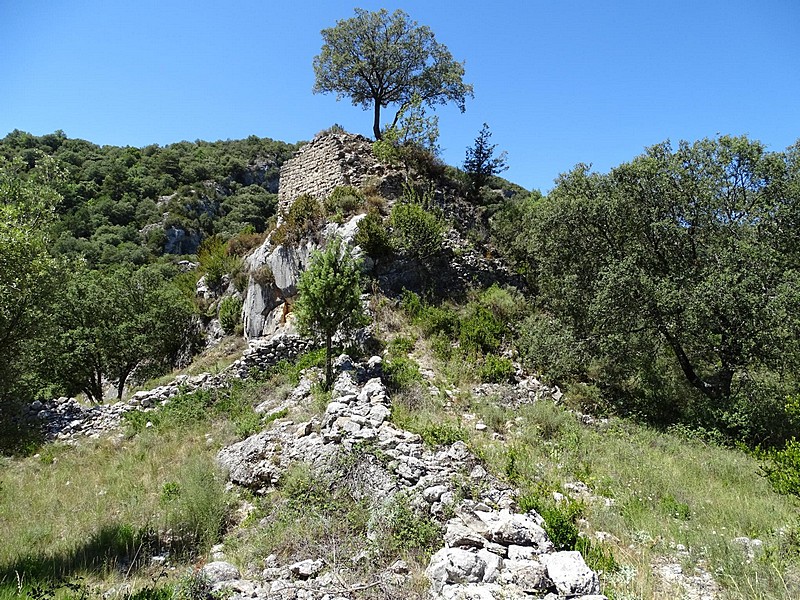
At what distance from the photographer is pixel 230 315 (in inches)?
731

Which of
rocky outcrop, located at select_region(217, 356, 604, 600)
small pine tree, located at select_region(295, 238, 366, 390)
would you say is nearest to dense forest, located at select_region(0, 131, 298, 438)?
small pine tree, located at select_region(295, 238, 366, 390)

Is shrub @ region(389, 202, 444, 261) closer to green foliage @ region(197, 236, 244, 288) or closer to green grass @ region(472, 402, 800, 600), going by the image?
green grass @ region(472, 402, 800, 600)

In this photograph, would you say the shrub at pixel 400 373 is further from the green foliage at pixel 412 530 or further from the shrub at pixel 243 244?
the shrub at pixel 243 244

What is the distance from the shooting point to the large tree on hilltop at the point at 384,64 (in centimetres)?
2072

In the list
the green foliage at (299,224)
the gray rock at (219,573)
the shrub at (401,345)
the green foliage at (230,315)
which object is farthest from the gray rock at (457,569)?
the green foliage at (230,315)

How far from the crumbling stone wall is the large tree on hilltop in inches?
107

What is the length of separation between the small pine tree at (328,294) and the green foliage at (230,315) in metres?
8.30

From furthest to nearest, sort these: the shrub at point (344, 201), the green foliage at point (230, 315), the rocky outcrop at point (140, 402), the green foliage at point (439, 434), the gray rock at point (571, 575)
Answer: the green foliage at point (230, 315)
the shrub at point (344, 201)
the rocky outcrop at point (140, 402)
the green foliage at point (439, 434)
the gray rock at point (571, 575)

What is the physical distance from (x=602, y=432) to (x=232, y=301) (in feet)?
50.7

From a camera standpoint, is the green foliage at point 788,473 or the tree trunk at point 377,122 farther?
the tree trunk at point 377,122

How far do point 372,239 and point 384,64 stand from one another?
11.2 meters

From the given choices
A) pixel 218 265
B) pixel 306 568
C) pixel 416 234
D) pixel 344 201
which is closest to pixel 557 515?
pixel 306 568

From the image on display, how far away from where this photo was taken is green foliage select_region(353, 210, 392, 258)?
1548cm

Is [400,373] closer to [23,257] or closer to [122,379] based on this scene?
[23,257]
